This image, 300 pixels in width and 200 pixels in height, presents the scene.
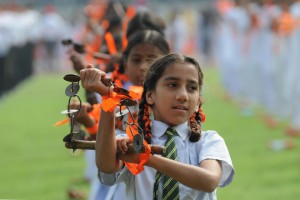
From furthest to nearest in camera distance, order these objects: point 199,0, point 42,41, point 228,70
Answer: point 199,0 < point 42,41 < point 228,70

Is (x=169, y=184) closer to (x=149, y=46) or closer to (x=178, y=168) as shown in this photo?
(x=178, y=168)

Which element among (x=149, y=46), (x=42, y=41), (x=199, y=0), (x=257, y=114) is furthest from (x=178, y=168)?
(x=199, y=0)

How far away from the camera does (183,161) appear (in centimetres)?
397

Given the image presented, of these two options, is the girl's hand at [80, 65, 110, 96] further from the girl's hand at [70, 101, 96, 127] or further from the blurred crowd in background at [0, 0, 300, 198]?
the blurred crowd in background at [0, 0, 300, 198]

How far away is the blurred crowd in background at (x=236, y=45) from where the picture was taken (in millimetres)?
13055

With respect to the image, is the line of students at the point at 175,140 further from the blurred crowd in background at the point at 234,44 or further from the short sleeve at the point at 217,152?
the blurred crowd in background at the point at 234,44

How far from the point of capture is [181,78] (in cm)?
402

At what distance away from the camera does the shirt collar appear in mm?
4059

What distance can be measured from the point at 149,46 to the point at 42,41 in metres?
27.0

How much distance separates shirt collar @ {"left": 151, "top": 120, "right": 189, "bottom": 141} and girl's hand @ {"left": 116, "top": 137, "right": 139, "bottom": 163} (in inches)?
15.2

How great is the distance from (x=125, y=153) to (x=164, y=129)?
Answer: 1.40 ft

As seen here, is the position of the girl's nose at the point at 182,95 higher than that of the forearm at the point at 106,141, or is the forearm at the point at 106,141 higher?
the girl's nose at the point at 182,95

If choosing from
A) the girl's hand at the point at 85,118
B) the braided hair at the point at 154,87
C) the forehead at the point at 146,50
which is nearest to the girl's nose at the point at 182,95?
the braided hair at the point at 154,87

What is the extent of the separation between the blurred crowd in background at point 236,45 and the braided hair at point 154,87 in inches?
138
